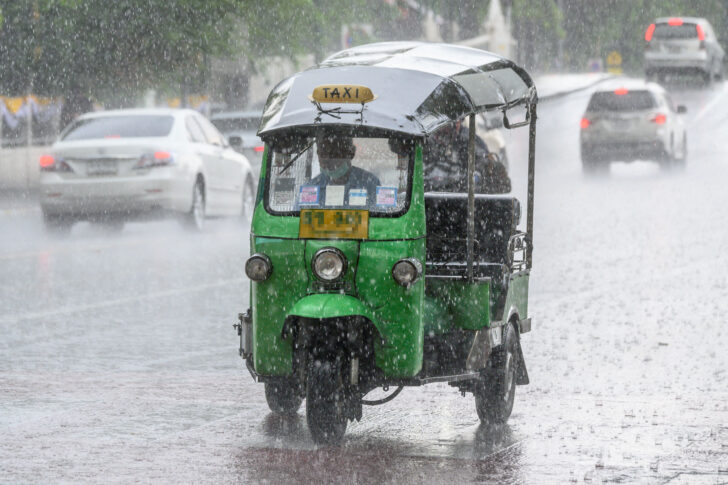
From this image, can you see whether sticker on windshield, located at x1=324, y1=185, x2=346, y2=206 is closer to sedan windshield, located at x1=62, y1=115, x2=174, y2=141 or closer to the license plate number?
the license plate number

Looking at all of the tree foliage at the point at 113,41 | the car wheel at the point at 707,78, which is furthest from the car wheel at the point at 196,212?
the car wheel at the point at 707,78

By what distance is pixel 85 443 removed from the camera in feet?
24.8

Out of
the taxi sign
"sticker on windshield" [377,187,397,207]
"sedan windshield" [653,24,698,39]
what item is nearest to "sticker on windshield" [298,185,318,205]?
"sticker on windshield" [377,187,397,207]

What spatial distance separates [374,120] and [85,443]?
206 centimetres

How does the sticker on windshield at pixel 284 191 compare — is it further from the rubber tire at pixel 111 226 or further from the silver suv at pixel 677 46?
the silver suv at pixel 677 46

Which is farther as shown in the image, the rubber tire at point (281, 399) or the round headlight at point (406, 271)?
the rubber tire at point (281, 399)

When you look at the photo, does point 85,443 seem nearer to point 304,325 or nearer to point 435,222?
point 304,325

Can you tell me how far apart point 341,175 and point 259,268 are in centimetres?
65

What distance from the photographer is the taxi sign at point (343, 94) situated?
7.60 m

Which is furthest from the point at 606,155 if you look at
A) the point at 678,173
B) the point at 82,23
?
the point at 82,23

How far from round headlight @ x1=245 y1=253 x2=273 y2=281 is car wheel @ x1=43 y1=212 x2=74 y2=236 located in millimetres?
12329

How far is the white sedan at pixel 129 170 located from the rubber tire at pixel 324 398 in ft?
39.2

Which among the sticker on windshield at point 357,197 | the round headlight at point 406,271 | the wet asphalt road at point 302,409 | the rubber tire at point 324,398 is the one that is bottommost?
the wet asphalt road at point 302,409

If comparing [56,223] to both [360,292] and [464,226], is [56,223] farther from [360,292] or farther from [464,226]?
[360,292]
